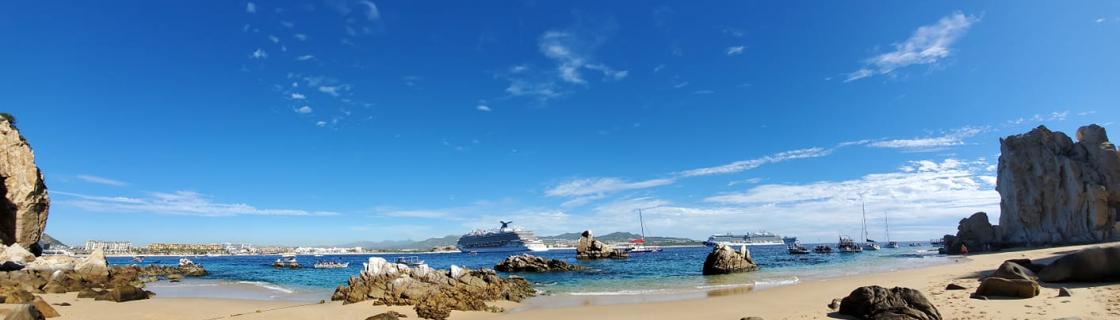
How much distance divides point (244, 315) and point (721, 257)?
3023 cm

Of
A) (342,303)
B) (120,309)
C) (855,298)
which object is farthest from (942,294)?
(120,309)

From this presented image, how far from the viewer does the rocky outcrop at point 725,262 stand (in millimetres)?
35312

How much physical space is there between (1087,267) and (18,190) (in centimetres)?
5256

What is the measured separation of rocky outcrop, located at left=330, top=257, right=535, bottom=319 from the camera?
15938mm

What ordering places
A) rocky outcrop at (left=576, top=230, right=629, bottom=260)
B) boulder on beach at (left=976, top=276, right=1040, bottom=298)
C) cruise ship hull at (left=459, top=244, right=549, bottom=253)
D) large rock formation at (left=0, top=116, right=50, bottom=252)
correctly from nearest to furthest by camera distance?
boulder on beach at (left=976, top=276, right=1040, bottom=298) < large rock formation at (left=0, top=116, right=50, bottom=252) < rocky outcrop at (left=576, top=230, right=629, bottom=260) < cruise ship hull at (left=459, top=244, right=549, bottom=253)

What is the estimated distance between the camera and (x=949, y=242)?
6412 cm

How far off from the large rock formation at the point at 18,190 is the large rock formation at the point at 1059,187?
88.0 metres

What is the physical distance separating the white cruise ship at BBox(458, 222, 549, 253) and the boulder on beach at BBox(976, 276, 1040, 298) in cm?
11800

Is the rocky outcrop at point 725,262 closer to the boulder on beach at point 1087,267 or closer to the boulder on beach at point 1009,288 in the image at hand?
the boulder on beach at point 1087,267

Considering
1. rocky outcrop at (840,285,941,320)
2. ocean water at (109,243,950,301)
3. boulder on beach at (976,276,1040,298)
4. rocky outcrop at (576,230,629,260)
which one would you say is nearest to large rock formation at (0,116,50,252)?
ocean water at (109,243,950,301)

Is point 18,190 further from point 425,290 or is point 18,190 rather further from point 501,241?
point 501,241

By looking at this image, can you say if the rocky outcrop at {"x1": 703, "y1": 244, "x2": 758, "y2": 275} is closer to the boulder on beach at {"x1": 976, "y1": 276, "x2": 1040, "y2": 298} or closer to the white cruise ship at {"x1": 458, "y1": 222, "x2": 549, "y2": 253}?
the boulder on beach at {"x1": 976, "y1": 276, "x2": 1040, "y2": 298}

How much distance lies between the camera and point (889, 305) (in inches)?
391

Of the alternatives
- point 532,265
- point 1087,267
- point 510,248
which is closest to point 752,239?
point 510,248
